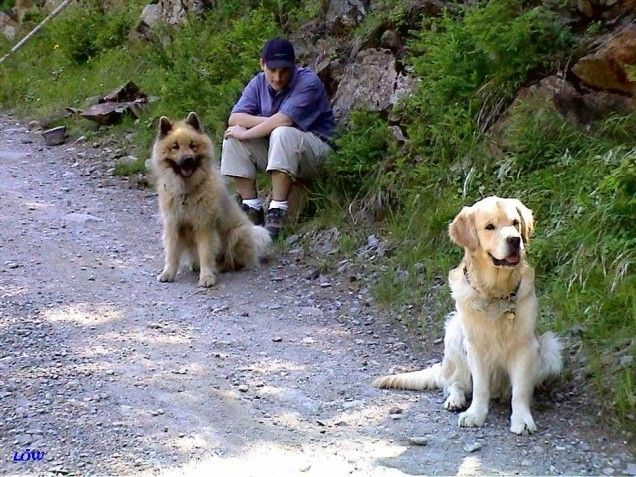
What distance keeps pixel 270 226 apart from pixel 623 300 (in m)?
3.44

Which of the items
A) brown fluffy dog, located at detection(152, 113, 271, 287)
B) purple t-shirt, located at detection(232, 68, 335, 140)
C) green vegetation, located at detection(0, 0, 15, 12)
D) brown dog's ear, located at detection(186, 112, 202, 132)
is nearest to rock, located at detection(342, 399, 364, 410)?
brown fluffy dog, located at detection(152, 113, 271, 287)

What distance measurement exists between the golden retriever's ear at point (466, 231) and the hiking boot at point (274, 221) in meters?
3.25

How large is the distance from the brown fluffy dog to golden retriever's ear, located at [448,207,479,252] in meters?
2.86

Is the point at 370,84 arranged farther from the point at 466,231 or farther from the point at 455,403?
the point at 455,403

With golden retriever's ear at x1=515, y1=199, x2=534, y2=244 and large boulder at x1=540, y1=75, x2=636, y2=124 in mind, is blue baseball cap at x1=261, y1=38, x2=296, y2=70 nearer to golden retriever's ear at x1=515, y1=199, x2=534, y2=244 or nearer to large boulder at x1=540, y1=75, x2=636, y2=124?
large boulder at x1=540, y1=75, x2=636, y2=124

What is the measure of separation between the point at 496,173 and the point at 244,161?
234cm

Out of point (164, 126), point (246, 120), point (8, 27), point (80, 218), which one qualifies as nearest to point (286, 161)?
point (246, 120)

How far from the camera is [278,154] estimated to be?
7141 mm

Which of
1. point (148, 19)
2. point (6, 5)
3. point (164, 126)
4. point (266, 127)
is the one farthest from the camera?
point (6, 5)

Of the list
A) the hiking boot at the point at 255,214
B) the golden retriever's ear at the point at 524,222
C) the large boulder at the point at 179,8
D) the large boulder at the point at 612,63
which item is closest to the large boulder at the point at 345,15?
the hiking boot at the point at 255,214

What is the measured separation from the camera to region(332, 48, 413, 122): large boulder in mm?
7586

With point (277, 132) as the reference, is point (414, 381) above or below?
below

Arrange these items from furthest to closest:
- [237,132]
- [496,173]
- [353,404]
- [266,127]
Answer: [237,132] → [266,127] → [496,173] → [353,404]

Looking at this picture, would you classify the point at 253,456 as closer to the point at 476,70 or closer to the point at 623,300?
the point at 623,300
